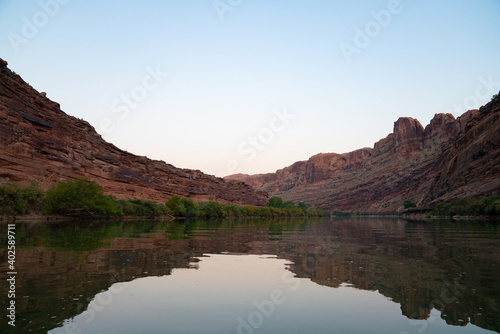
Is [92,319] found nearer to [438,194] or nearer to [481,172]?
[481,172]

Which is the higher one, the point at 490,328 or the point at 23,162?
the point at 23,162

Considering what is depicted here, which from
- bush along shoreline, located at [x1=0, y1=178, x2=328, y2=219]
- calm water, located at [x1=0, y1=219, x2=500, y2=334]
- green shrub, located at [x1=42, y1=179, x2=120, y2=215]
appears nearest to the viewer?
calm water, located at [x1=0, y1=219, x2=500, y2=334]

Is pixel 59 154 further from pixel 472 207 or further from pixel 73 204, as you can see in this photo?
pixel 472 207

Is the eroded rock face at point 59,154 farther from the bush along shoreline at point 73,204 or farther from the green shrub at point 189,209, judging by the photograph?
the green shrub at point 189,209

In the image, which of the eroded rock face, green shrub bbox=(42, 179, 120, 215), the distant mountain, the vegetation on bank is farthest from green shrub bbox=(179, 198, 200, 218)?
the distant mountain

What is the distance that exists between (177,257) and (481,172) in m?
80.0

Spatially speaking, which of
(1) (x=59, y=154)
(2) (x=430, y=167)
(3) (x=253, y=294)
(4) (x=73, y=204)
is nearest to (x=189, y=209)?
(1) (x=59, y=154)

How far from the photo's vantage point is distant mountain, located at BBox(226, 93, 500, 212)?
74.1 meters

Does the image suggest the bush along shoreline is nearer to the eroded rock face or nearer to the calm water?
the eroded rock face

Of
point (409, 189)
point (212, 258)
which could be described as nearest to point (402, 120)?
point (409, 189)

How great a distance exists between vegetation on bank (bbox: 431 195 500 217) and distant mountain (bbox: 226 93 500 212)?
3.84m

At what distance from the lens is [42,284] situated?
7.36 metres

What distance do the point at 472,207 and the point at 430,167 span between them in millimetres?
77731

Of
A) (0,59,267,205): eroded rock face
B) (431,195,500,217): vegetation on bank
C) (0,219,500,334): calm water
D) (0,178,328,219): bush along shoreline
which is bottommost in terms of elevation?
(0,219,500,334): calm water
